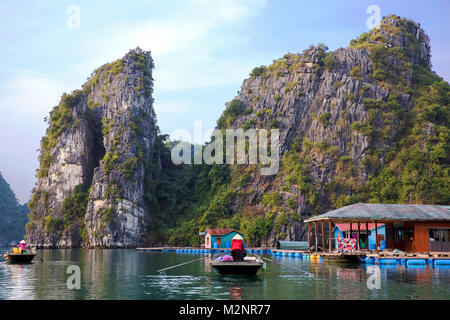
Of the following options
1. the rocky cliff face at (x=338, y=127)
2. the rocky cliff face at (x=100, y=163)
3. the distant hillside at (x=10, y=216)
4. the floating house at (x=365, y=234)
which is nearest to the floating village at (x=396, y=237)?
the floating house at (x=365, y=234)

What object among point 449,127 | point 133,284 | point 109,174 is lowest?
point 133,284

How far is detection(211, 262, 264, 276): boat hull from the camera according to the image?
1197 inches

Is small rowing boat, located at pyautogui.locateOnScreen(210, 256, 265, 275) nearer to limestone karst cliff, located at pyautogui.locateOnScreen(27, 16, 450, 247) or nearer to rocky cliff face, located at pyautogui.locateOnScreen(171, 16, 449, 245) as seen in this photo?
rocky cliff face, located at pyautogui.locateOnScreen(171, 16, 449, 245)

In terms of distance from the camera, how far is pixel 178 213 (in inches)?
4259

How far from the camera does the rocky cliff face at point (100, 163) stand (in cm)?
10069

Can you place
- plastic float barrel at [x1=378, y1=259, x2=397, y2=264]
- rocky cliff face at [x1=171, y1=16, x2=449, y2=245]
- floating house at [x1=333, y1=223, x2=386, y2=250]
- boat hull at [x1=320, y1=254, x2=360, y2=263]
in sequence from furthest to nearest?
rocky cliff face at [x1=171, y1=16, x2=449, y2=245]
floating house at [x1=333, y1=223, x2=386, y2=250]
boat hull at [x1=320, y1=254, x2=360, y2=263]
plastic float barrel at [x1=378, y1=259, x2=397, y2=264]

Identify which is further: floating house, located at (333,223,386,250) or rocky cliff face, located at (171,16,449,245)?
rocky cliff face, located at (171,16,449,245)

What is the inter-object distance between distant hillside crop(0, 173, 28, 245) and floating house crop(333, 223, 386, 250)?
137568mm

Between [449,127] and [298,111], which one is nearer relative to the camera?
[449,127]

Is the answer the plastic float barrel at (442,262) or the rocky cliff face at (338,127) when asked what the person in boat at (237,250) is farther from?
the rocky cliff face at (338,127)

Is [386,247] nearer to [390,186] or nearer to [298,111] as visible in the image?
[390,186]

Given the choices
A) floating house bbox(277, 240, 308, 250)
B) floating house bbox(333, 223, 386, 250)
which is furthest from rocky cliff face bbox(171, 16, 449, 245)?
floating house bbox(333, 223, 386, 250)
